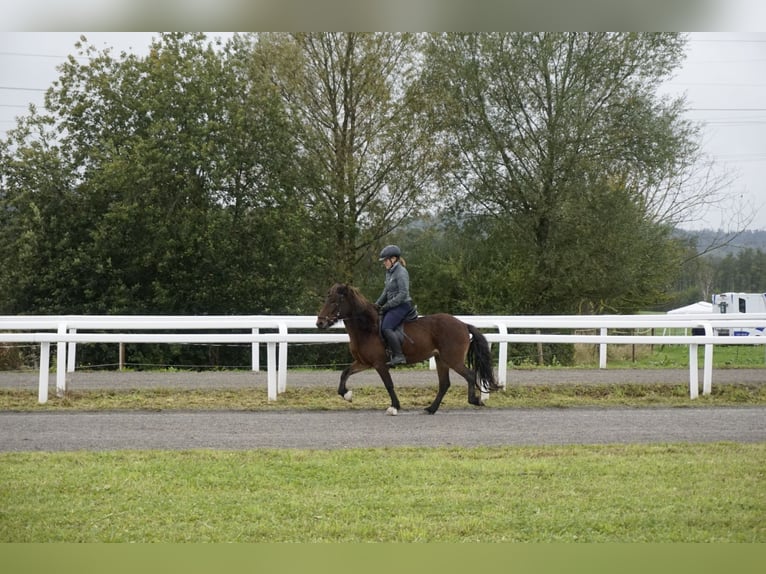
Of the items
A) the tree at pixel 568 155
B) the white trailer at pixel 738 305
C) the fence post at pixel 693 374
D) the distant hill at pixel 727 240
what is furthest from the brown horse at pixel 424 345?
the tree at pixel 568 155

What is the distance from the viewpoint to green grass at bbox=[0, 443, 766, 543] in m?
5.91

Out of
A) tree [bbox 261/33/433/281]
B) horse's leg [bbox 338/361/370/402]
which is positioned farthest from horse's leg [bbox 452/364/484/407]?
tree [bbox 261/33/433/281]

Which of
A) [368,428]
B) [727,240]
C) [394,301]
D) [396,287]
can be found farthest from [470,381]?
[727,240]

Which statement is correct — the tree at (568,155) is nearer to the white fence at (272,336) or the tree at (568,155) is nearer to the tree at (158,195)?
the tree at (158,195)

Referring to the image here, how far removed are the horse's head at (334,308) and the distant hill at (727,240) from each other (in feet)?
36.2

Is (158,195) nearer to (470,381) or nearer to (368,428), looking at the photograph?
(470,381)

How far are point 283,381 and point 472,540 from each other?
6873 mm

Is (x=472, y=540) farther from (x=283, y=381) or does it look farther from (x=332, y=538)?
(x=283, y=381)

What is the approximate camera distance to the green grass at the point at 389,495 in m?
5.91

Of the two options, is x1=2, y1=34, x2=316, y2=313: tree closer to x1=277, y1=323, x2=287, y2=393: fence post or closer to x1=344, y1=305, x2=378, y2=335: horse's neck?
x1=277, y1=323, x2=287, y2=393: fence post

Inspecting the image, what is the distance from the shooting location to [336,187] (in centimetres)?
2402

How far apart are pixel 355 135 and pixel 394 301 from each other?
557 inches

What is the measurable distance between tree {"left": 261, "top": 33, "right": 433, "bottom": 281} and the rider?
39.3 feet
